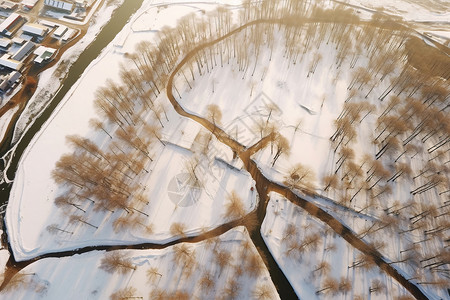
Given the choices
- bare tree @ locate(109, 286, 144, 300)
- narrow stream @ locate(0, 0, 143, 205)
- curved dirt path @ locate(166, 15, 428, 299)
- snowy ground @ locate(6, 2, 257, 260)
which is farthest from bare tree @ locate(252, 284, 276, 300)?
narrow stream @ locate(0, 0, 143, 205)

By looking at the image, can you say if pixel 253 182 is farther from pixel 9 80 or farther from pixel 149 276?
pixel 9 80

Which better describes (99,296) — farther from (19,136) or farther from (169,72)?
(169,72)

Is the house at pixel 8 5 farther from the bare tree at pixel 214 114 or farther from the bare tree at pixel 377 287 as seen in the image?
the bare tree at pixel 377 287

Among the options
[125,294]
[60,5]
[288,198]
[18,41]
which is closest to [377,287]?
[288,198]

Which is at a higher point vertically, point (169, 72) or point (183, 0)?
point (183, 0)

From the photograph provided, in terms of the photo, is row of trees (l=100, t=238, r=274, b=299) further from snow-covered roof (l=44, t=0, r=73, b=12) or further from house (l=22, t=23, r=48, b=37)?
snow-covered roof (l=44, t=0, r=73, b=12)

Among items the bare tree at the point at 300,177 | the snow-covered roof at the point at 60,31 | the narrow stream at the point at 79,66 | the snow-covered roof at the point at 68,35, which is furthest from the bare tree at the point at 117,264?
the snow-covered roof at the point at 60,31

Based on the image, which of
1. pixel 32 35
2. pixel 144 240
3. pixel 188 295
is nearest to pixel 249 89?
pixel 144 240
